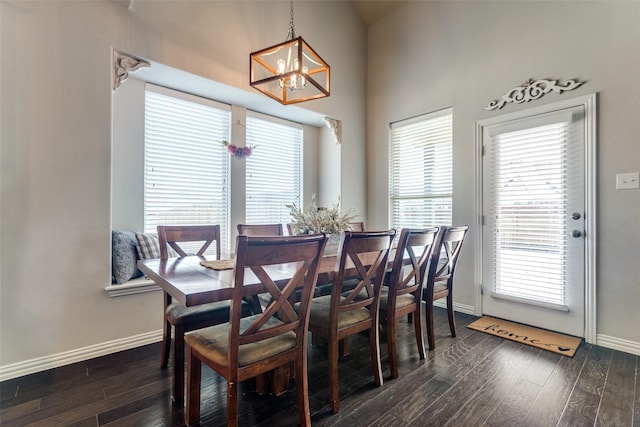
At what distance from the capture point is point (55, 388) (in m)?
1.84

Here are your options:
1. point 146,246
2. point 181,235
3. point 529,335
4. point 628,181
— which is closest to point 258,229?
point 181,235

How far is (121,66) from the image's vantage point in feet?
7.86

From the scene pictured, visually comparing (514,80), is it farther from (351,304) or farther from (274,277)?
(274,277)

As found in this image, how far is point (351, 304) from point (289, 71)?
159cm

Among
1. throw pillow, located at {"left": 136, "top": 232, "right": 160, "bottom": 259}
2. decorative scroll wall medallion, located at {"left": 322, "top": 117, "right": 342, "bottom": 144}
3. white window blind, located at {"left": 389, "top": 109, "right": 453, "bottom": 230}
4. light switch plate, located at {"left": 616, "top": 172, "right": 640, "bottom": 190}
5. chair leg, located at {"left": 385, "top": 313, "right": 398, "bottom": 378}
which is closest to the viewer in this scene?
chair leg, located at {"left": 385, "top": 313, "right": 398, "bottom": 378}

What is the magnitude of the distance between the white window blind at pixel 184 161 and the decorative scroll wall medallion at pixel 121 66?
49cm

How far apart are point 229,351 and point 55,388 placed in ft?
4.69

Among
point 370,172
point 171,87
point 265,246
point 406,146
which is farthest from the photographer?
point 370,172

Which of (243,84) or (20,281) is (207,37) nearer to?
(243,84)

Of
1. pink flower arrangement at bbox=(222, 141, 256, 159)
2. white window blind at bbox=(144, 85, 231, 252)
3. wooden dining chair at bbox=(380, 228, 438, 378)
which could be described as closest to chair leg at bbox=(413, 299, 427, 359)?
wooden dining chair at bbox=(380, 228, 438, 378)

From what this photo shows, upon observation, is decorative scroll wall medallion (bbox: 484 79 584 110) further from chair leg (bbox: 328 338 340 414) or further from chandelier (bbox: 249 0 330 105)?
chair leg (bbox: 328 338 340 414)

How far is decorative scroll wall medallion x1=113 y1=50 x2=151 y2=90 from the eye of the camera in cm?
237

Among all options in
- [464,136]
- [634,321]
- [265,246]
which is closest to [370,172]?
[464,136]

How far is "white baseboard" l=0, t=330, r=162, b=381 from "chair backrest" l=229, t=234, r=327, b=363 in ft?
4.74
